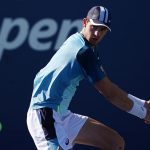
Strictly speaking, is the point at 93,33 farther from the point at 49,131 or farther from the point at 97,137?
the point at 97,137

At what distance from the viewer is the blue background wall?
5.94 meters

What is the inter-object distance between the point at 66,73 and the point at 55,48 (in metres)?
1.92

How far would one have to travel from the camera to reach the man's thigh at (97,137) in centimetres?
466

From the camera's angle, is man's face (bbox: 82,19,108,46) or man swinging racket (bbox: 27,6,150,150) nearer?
man swinging racket (bbox: 27,6,150,150)

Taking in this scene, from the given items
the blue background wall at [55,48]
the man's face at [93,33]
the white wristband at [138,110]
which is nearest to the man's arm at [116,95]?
the white wristband at [138,110]

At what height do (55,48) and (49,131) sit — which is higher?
(55,48)

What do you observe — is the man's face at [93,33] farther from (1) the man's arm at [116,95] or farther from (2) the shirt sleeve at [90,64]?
(1) the man's arm at [116,95]

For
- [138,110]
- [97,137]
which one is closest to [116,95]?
[138,110]

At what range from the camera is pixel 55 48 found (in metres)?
6.01

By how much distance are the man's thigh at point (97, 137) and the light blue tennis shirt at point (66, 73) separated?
0.47 m

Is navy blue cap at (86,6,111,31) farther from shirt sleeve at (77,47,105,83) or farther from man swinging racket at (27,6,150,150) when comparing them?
shirt sleeve at (77,47,105,83)

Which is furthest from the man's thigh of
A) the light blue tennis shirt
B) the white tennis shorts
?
the light blue tennis shirt

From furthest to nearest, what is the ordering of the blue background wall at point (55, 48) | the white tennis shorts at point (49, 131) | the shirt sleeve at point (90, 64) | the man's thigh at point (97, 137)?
1. the blue background wall at point (55, 48)
2. the man's thigh at point (97, 137)
3. the white tennis shorts at point (49, 131)
4. the shirt sleeve at point (90, 64)

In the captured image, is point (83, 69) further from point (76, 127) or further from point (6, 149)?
point (6, 149)
